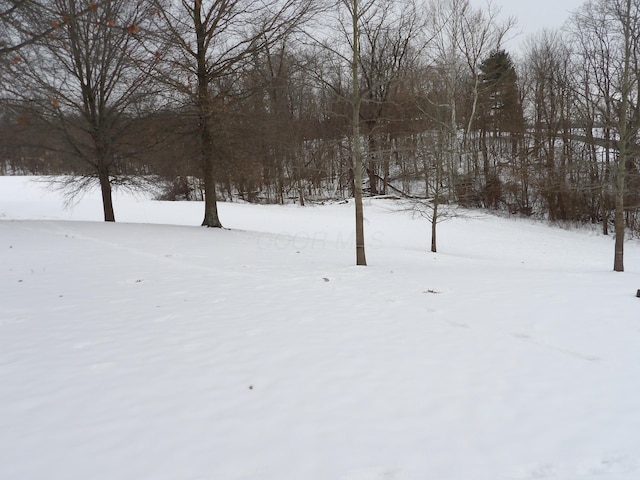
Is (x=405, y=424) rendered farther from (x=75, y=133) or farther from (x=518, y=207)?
(x=518, y=207)

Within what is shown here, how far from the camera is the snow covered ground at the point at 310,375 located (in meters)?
2.69

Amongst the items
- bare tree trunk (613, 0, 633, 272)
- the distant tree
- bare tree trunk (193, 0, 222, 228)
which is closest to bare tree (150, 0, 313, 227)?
bare tree trunk (193, 0, 222, 228)

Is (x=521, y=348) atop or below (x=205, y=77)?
below

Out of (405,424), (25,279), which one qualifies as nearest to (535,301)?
(405,424)

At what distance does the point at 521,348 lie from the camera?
4418 millimetres

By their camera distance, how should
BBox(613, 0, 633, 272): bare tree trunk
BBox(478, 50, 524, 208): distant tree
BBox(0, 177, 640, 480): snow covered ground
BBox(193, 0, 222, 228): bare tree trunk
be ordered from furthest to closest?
1. BBox(478, 50, 524, 208): distant tree
2. BBox(193, 0, 222, 228): bare tree trunk
3. BBox(613, 0, 633, 272): bare tree trunk
4. BBox(0, 177, 640, 480): snow covered ground

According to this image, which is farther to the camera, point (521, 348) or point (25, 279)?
point (25, 279)

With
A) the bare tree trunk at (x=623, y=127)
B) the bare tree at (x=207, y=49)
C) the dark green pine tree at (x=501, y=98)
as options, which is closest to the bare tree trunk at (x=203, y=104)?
the bare tree at (x=207, y=49)

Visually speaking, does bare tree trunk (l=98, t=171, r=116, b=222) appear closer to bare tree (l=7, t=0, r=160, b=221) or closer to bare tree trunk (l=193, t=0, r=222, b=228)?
bare tree (l=7, t=0, r=160, b=221)

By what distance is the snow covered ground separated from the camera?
2686mm

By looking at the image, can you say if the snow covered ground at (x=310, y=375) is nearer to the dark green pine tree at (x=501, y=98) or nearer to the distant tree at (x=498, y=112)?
the distant tree at (x=498, y=112)

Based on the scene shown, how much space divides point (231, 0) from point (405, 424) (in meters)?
13.9

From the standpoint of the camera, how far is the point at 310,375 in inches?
150

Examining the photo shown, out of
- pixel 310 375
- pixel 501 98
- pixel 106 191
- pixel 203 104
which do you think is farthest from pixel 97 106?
pixel 501 98
